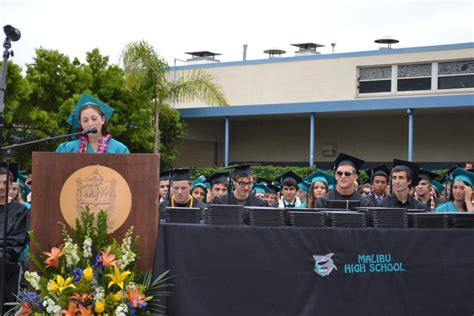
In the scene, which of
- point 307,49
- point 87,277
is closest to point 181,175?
point 87,277

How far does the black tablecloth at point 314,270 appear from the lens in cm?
565

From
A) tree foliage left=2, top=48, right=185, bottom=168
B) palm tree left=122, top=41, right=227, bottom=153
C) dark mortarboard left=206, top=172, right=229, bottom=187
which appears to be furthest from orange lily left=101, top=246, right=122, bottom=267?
palm tree left=122, top=41, right=227, bottom=153

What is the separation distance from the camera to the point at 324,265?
5977 mm

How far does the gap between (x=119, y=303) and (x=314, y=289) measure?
152cm

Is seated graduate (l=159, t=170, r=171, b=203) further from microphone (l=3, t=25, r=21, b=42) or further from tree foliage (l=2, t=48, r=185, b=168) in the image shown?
tree foliage (l=2, t=48, r=185, b=168)

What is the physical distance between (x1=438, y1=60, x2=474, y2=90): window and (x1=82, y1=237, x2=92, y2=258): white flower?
97.1 feet

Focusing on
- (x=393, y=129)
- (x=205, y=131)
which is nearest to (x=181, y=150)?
(x=205, y=131)

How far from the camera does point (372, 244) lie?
20.2ft

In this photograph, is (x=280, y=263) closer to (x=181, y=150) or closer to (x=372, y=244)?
(x=372, y=244)

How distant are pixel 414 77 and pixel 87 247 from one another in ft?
99.4

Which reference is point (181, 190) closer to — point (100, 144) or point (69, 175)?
point (100, 144)

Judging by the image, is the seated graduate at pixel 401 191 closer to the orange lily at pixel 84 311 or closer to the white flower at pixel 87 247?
the white flower at pixel 87 247

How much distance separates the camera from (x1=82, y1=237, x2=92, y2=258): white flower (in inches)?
203

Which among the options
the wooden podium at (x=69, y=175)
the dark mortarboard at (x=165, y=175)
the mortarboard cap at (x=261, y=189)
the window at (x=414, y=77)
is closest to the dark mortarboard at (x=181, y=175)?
the dark mortarboard at (x=165, y=175)
